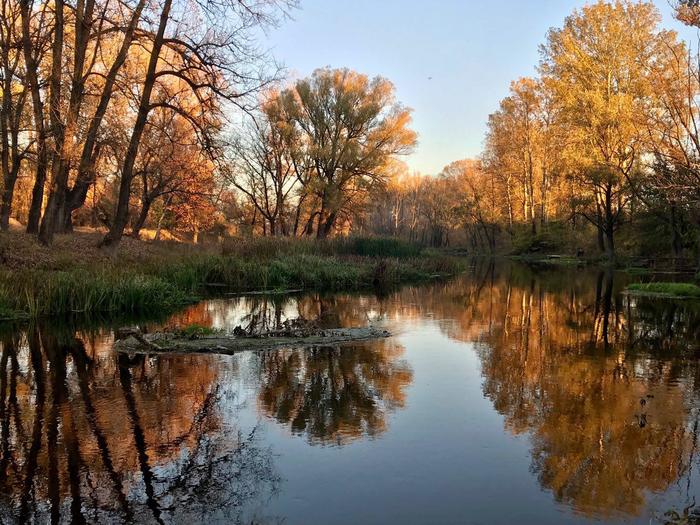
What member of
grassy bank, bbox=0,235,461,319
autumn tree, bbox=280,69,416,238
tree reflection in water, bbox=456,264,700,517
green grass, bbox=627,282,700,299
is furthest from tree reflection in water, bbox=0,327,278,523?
autumn tree, bbox=280,69,416,238

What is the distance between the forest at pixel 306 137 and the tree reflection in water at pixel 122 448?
34.8 ft

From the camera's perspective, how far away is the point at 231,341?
373 inches

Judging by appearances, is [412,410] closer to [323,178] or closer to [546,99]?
[323,178]

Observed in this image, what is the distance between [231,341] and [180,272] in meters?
9.17

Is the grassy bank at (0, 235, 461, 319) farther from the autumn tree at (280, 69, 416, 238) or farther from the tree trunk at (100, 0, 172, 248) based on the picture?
the autumn tree at (280, 69, 416, 238)

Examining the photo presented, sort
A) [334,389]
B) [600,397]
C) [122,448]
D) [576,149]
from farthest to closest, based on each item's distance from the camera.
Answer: [576,149] → [334,389] → [600,397] → [122,448]

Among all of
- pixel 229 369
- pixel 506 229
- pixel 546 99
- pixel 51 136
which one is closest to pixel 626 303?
pixel 229 369

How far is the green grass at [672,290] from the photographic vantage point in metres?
17.9

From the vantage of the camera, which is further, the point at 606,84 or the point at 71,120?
the point at 606,84

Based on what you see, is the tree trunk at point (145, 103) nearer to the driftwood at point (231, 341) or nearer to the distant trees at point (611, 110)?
the driftwood at point (231, 341)

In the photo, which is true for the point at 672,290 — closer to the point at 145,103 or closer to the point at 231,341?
the point at 231,341

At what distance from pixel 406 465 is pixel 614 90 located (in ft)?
110

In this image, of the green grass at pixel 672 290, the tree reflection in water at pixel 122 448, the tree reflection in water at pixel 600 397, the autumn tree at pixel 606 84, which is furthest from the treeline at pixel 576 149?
the tree reflection in water at pixel 122 448

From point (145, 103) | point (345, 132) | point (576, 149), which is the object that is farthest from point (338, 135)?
point (145, 103)
